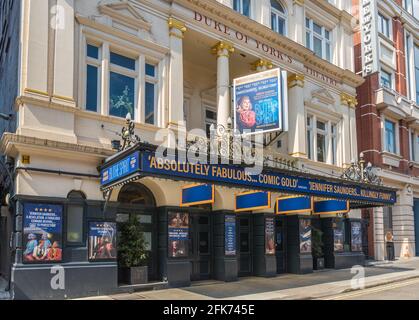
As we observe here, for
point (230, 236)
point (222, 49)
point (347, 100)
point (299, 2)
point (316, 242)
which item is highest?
point (299, 2)

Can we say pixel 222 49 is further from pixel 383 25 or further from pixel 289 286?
pixel 383 25

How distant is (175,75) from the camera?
1609 cm

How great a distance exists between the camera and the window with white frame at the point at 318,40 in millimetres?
23047

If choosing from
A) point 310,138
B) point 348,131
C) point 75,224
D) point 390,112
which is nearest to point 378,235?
point 348,131

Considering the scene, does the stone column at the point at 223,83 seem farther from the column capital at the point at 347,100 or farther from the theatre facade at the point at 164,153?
the column capital at the point at 347,100

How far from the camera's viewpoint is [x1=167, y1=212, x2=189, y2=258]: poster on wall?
1501 cm

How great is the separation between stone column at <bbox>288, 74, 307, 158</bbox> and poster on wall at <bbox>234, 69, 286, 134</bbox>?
4577mm

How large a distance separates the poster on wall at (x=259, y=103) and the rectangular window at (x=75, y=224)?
22.1ft

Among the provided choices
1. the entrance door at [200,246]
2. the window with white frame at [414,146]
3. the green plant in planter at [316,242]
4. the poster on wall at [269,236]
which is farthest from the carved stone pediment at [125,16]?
the window with white frame at [414,146]

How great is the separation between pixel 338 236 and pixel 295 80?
7745 mm

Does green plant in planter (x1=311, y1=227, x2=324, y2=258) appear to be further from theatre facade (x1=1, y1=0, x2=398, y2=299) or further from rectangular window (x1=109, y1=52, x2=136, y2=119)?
rectangular window (x1=109, y1=52, x2=136, y2=119)

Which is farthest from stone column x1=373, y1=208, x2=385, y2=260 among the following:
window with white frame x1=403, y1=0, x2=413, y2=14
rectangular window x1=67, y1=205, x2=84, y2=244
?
rectangular window x1=67, y1=205, x2=84, y2=244
